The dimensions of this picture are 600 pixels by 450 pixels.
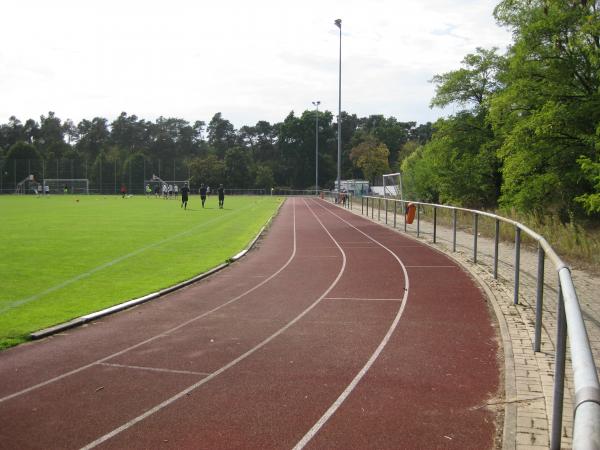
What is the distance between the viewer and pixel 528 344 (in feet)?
19.6

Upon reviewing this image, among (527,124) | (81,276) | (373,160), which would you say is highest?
(373,160)

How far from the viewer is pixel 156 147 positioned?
126 meters

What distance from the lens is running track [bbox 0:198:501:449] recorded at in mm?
3996

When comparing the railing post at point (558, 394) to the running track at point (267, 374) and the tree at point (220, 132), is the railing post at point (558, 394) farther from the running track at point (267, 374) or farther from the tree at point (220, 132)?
the tree at point (220, 132)

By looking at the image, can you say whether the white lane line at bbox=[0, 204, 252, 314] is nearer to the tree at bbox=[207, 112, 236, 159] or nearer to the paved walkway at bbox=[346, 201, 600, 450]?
the paved walkway at bbox=[346, 201, 600, 450]

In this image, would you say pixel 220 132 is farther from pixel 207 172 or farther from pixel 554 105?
pixel 554 105

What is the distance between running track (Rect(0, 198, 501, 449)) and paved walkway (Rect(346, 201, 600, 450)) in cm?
18

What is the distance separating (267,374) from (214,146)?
119m

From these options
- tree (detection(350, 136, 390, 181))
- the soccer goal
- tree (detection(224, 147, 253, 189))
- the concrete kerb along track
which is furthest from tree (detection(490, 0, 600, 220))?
the soccer goal

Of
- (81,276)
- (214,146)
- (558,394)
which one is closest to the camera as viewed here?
(558,394)

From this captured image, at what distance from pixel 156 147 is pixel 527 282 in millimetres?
123236

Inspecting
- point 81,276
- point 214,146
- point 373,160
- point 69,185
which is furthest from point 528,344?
point 214,146

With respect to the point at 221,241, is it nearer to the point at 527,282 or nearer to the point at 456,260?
the point at 456,260

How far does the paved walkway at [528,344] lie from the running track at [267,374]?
0.59ft
